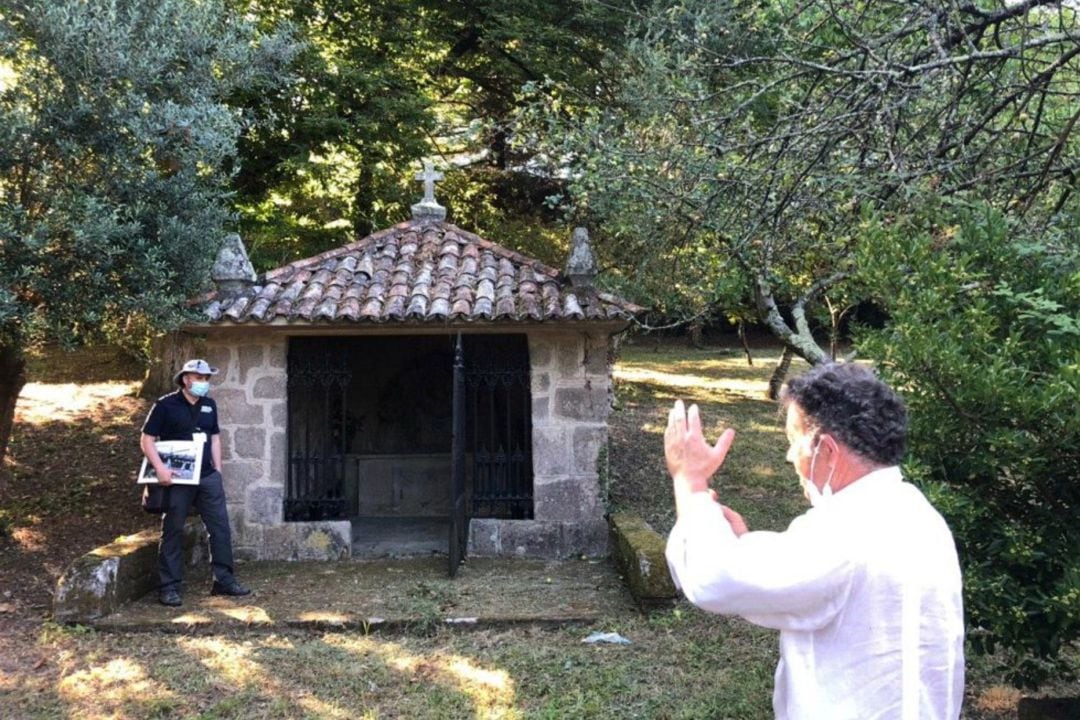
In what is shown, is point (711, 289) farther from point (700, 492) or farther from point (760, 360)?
point (760, 360)

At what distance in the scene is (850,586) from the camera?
1791 mm

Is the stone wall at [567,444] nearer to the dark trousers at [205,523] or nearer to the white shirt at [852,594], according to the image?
the dark trousers at [205,523]

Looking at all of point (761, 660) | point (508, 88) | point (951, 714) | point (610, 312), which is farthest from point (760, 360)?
point (951, 714)

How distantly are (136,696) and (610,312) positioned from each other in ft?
13.8

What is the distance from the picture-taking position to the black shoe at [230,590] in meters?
6.55

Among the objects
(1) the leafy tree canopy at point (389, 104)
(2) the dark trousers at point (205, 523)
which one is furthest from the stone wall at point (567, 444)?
(1) the leafy tree canopy at point (389, 104)

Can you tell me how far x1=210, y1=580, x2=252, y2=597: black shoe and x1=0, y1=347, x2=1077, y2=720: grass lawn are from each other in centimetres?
80

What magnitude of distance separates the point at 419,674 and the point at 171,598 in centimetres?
219

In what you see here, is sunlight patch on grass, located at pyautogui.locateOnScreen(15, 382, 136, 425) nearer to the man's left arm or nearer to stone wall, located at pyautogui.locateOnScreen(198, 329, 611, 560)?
stone wall, located at pyautogui.locateOnScreen(198, 329, 611, 560)

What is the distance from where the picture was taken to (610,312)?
7.11 meters

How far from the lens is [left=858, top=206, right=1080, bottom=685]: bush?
11.2ft

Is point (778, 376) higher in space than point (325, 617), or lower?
higher

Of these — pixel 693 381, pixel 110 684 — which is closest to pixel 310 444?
pixel 110 684

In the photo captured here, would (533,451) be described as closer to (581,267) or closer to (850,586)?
(581,267)
